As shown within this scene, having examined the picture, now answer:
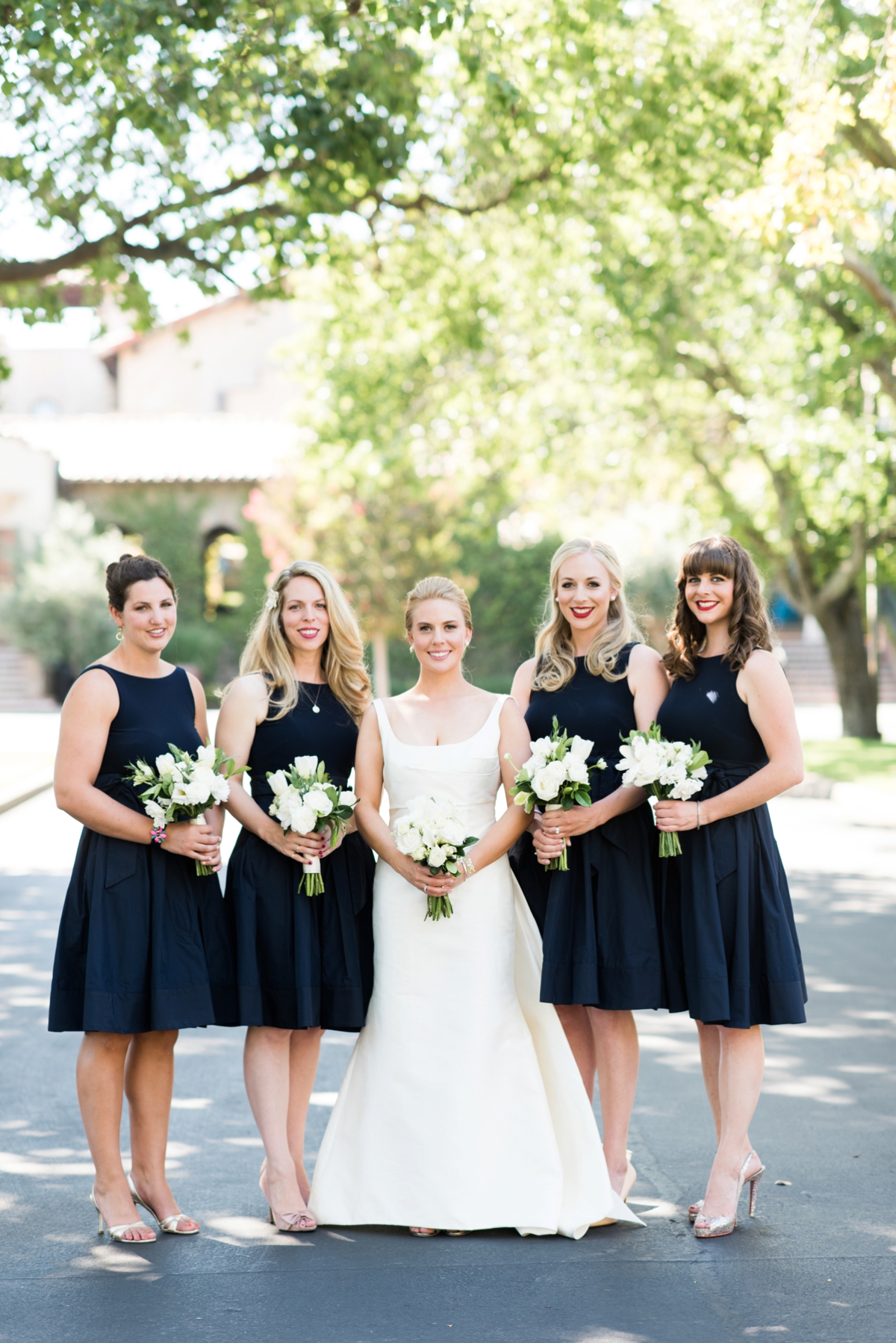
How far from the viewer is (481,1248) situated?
464 cm

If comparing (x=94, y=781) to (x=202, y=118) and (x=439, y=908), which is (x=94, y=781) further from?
(x=202, y=118)

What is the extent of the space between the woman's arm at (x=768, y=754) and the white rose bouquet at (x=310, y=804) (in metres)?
1.11

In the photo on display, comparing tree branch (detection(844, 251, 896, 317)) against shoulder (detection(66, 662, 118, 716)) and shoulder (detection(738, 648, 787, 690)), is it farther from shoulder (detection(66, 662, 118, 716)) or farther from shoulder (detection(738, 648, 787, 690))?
shoulder (detection(66, 662, 118, 716))

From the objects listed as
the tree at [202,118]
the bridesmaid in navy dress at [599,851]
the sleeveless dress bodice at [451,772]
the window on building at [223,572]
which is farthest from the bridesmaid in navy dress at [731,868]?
the window on building at [223,572]

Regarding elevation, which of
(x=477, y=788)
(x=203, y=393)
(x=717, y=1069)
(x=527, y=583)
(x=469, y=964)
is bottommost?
(x=717, y=1069)

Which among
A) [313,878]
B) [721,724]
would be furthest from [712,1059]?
[313,878]

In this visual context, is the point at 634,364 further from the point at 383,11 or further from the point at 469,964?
the point at 469,964

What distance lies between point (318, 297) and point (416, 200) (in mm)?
6101

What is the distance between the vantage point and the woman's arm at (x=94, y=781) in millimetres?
4688

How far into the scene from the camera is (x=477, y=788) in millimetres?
5062

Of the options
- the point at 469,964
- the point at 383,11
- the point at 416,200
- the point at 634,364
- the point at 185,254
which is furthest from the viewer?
the point at 634,364

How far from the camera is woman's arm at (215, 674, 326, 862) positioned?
16.0 feet

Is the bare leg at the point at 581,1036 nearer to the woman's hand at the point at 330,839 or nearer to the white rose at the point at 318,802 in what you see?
the woman's hand at the point at 330,839

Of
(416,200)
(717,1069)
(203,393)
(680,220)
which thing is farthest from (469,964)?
(203,393)
